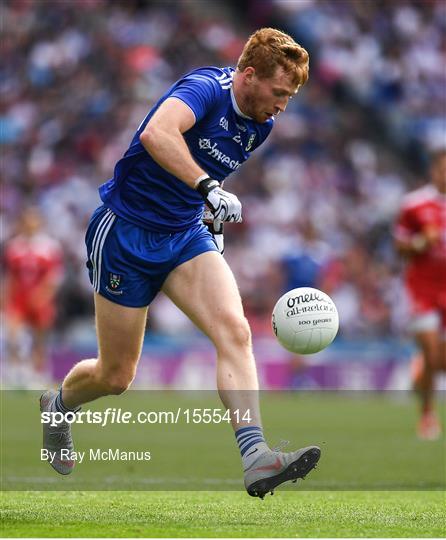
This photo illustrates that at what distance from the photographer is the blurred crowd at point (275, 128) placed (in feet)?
67.8

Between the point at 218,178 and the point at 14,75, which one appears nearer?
the point at 218,178

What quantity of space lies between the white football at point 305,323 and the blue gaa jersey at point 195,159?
667 mm

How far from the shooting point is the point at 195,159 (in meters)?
6.16

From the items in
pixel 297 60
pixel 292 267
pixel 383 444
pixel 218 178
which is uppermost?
pixel 297 60

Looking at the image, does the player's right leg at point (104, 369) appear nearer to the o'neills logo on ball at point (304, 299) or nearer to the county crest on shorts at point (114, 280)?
the county crest on shorts at point (114, 280)

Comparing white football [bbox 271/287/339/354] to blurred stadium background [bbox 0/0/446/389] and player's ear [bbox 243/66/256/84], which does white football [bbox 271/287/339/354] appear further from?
blurred stadium background [bbox 0/0/446/389]

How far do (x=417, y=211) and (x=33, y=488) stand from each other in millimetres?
5877

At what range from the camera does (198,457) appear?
32.3ft

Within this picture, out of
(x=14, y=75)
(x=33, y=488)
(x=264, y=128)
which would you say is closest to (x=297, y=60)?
(x=264, y=128)

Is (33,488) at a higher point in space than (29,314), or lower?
higher

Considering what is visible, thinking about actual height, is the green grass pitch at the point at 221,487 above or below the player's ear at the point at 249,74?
below

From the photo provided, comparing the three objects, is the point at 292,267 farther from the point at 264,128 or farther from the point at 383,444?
the point at 264,128

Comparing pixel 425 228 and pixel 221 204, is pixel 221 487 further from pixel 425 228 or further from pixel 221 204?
pixel 425 228
